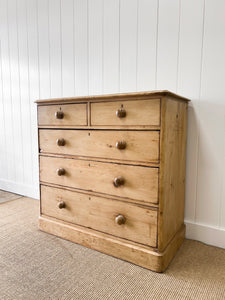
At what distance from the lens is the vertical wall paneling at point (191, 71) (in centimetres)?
138

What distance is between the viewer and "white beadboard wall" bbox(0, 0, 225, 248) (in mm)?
1381

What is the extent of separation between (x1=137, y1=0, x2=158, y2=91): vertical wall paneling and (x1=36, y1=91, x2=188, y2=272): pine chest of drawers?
14.4 inches

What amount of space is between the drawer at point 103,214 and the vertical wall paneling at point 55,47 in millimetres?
974

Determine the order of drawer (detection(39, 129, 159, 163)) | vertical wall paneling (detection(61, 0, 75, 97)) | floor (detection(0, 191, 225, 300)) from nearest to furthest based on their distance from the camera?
floor (detection(0, 191, 225, 300)) < drawer (detection(39, 129, 159, 163)) < vertical wall paneling (detection(61, 0, 75, 97))

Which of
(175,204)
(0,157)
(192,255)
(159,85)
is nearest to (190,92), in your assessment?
(159,85)

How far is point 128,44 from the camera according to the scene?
5.38 ft

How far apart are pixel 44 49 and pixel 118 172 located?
1502 millimetres

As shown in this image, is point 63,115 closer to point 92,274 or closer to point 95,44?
point 95,44

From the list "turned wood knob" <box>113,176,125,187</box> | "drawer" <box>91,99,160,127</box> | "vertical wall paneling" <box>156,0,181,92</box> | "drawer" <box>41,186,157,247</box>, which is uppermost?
"vertical wall paneling" <box>156,0,181,92</box>

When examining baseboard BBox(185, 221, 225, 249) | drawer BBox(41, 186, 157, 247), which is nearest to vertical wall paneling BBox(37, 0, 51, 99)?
drawer BBox(41, 186, 157, 247)

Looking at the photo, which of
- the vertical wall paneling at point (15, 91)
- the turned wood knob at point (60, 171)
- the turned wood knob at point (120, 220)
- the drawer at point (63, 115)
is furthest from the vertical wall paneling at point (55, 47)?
the turned wood knob at point (120, 220)

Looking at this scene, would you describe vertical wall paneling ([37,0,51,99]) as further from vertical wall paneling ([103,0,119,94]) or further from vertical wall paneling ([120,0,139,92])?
vertical wall paneling ([120,0,139,92])

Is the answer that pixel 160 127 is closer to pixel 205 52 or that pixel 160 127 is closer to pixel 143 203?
pixel 143 203

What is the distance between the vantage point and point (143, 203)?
1.17 m
